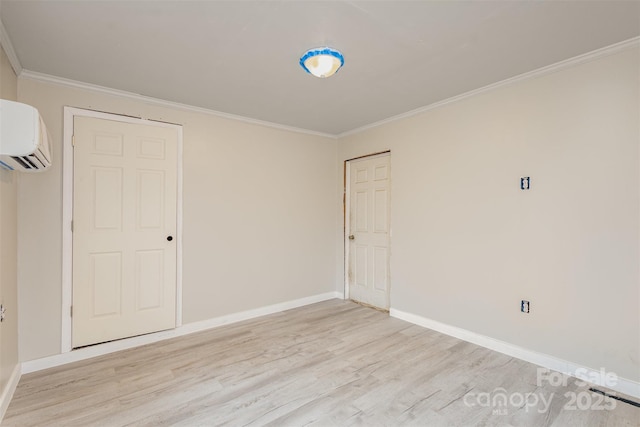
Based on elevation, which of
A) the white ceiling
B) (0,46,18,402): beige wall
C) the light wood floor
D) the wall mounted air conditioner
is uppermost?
the white ceiling

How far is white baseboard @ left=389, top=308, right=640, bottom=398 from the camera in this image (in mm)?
2121

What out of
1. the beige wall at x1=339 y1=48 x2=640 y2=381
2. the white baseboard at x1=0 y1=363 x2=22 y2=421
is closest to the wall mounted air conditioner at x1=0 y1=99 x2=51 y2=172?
the white baseboard at x1=0 y1=363 x2=22 y2=421

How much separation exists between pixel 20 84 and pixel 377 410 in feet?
12.1

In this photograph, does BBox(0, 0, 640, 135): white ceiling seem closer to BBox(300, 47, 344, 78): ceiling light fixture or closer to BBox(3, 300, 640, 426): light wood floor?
BBox(300, 47, 344, 78): ceiling light fixture

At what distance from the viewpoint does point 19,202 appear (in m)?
2.44

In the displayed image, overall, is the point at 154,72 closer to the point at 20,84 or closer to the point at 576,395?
the point at 20,84

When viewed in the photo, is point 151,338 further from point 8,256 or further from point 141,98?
point 141,98

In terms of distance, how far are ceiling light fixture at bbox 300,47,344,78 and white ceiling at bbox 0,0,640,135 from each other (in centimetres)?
5

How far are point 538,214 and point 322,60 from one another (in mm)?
2160

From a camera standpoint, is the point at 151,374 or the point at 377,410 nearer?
the point at 377,410

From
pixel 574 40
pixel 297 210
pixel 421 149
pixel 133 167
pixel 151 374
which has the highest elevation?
pixel 574 40

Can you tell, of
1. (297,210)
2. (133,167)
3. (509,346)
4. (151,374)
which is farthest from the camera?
(297,210)

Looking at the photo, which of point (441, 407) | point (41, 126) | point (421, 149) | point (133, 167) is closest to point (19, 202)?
point (133, 167)

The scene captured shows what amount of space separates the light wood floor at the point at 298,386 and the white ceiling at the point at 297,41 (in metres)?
2.47
